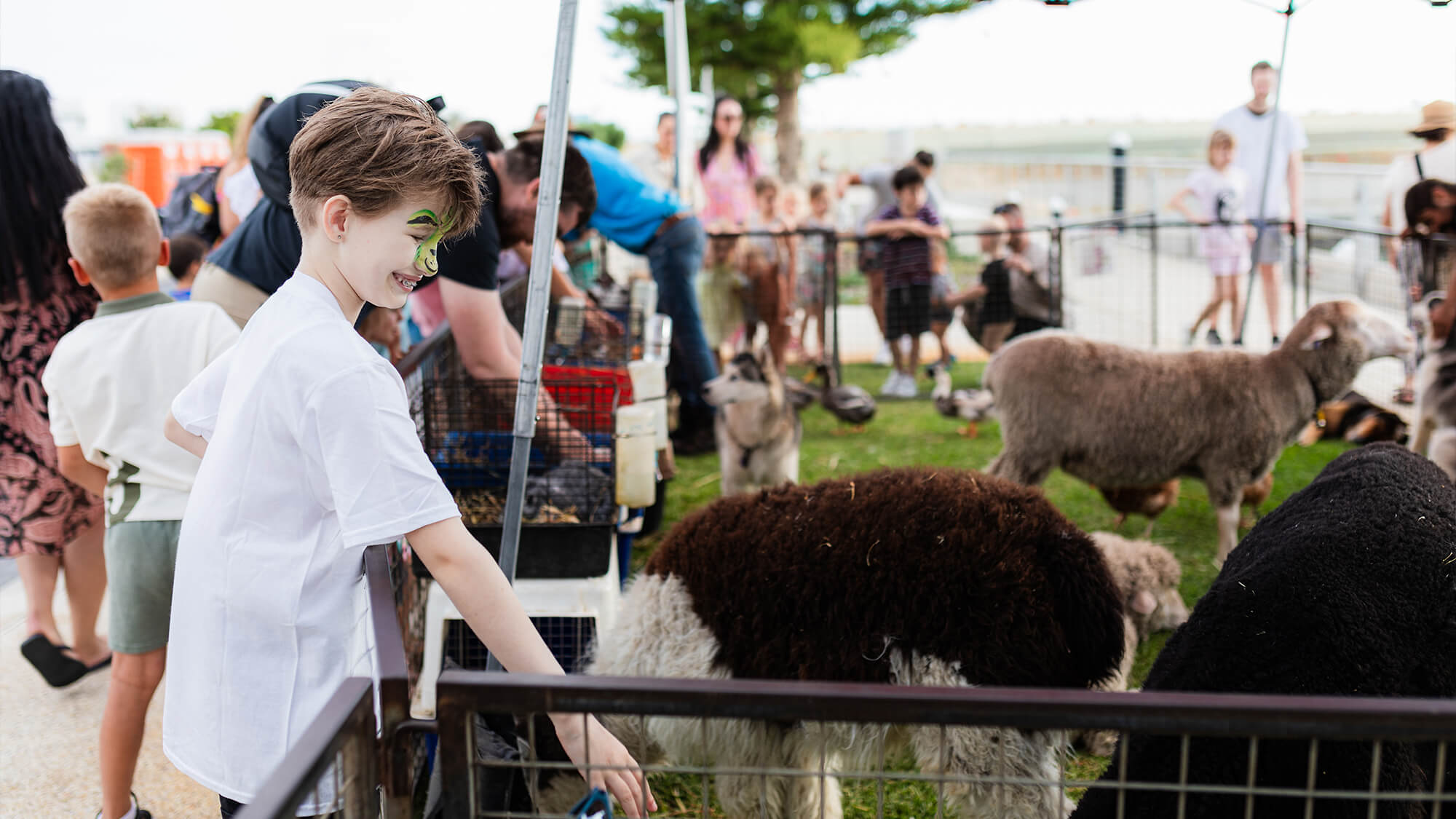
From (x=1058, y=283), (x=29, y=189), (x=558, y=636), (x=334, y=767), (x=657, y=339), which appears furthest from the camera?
(x=1058, y=283)

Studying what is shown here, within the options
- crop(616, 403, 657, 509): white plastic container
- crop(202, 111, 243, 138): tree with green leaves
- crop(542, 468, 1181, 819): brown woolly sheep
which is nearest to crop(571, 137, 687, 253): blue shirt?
crop(616, 403, 657, 509): white plastic container

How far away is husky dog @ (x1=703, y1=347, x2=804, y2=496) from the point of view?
19.3 feet

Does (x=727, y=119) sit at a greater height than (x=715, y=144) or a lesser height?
greater

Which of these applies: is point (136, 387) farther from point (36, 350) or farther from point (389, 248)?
point (389, 248)

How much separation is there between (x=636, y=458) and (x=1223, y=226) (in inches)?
281

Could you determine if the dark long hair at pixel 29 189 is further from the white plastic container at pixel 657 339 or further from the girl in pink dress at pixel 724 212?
the girl in pink dress at pixel 724 212

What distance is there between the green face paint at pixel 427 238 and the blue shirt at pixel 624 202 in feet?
12.9

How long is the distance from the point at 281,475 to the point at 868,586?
1485 millimetres

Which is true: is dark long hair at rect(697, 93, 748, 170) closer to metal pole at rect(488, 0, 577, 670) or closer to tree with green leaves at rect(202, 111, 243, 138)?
metal pole at rect(488, 0, 577, 670)

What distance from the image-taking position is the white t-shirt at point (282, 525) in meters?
1.45

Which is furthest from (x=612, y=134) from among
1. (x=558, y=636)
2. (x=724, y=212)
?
(x=558, y=636)

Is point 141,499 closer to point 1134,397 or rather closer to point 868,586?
point 868,586

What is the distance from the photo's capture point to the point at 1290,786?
1749mm

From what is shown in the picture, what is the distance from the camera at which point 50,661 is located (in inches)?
155
